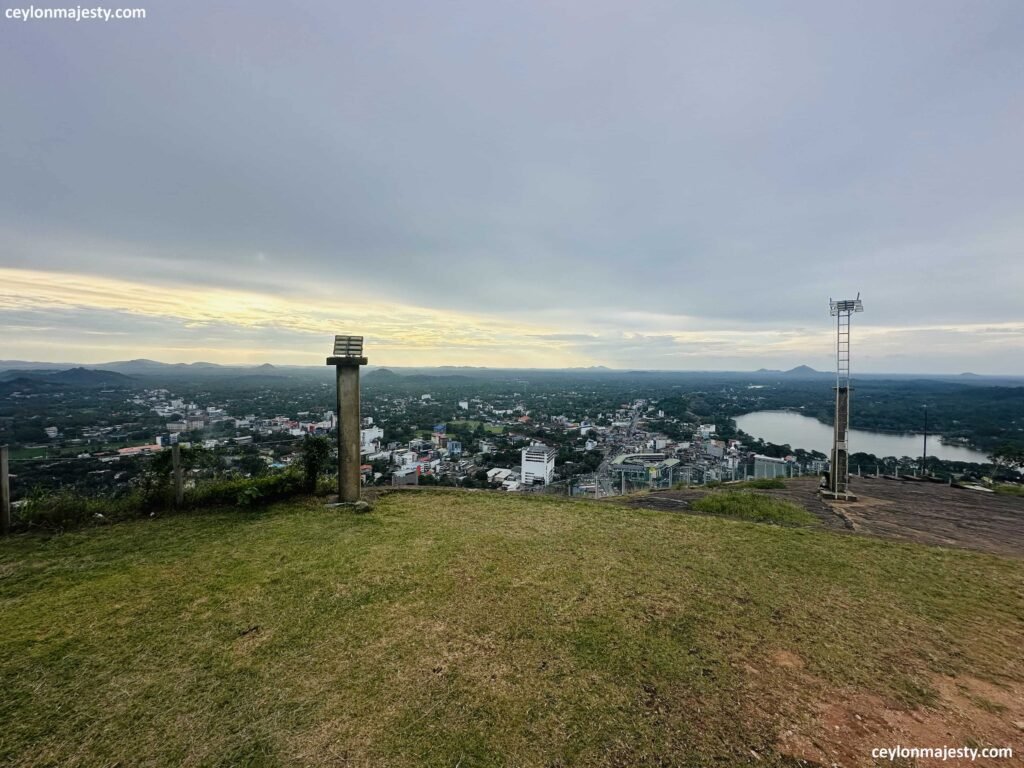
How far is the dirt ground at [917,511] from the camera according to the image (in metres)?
5.00

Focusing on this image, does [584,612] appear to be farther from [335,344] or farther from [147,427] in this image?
[147,427]

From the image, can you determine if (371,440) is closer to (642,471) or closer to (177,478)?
(177,478)

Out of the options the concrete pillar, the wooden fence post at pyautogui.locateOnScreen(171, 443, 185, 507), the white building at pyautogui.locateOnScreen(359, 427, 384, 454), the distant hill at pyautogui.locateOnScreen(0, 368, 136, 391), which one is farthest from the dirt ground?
the distant hill at pyautogui.locateOnScreen(0, 368, 136, 391)

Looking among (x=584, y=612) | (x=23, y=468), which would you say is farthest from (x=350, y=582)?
(x=23, y=468)

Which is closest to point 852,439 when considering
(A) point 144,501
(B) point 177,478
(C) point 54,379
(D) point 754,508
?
(D) point 754,508

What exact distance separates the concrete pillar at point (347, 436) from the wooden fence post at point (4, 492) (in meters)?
3.15

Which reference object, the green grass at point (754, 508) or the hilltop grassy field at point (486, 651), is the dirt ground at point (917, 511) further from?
the hilltop grassy field at point (486, 651)

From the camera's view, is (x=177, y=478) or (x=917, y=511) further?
(x=917, y=511)

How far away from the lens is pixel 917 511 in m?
6.15

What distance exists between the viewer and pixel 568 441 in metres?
19.6

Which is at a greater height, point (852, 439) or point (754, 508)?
point (754, 508)

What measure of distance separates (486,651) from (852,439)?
35.8 meters

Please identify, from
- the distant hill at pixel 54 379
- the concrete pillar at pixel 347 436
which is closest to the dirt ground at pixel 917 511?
the concrete pillar at pixel 347 436

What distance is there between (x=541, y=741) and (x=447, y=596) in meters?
1.45
